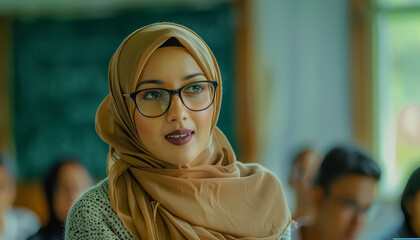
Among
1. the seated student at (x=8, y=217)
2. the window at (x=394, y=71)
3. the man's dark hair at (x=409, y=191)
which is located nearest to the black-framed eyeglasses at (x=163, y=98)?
the man's dark hair at (x=409, y=191)

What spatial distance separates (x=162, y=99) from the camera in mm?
1022

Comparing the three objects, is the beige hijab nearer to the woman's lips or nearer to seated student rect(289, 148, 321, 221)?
the woman's lips

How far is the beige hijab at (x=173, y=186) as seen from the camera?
3.42ft

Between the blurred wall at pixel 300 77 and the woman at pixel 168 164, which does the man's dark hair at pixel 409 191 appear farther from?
the blurred wall at pixel 300 77

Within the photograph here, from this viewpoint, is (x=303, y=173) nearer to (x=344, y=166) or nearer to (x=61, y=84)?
(x=344, y=166)

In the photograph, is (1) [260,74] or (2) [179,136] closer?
(2) [179,136]

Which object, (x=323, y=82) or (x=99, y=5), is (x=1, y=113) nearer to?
(x=99, y=5)

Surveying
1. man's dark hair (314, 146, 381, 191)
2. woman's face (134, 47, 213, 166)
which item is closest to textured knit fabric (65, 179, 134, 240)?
woman's face (134, 47, 213, 166)

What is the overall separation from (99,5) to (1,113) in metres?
1.12

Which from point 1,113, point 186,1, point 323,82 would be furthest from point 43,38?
point 323,82

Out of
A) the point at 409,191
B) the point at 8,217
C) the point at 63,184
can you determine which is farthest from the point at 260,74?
the point at 409,191

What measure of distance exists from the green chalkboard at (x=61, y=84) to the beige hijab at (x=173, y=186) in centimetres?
337

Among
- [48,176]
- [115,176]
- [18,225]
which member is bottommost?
[18,225]

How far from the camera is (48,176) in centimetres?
314
